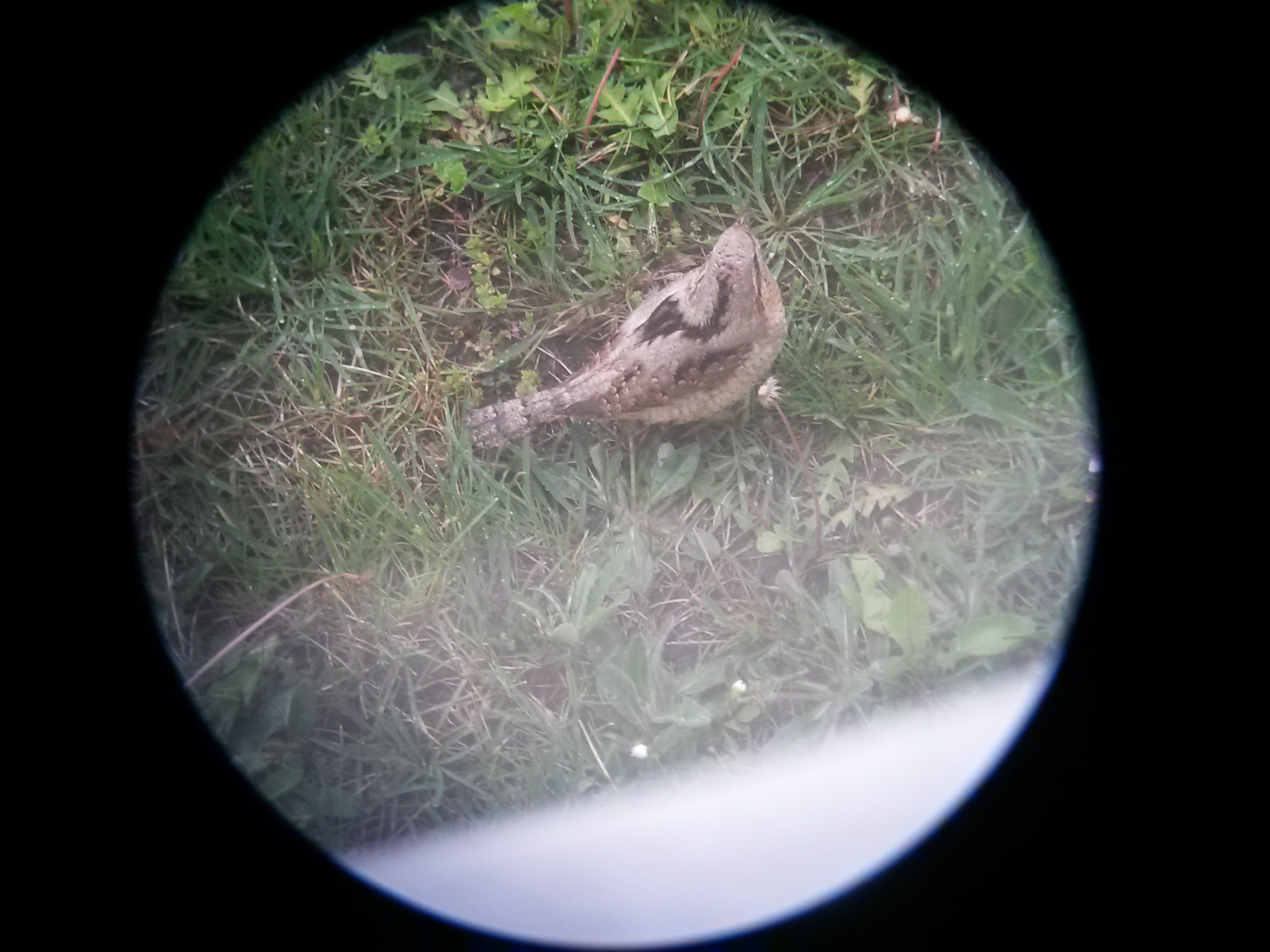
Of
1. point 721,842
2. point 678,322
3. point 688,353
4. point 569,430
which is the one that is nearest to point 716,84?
point 678,322

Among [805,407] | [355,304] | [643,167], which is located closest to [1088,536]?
[805,407]

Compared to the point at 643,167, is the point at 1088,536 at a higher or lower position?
lower

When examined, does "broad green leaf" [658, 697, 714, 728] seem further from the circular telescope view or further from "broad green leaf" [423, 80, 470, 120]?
"broad green leaf" [423, 80, 470, 120]

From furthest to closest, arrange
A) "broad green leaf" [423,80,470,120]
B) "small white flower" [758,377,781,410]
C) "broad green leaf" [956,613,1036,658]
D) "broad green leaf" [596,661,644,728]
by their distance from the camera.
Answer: "broad green leaf" [423,80,470,120]
"small white flower" [758,377,781,410]
"broad green leaf" [596,661,644,728]
"broad green leaf" [956,613,1036,658]

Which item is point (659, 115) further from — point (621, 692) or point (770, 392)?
point (621, 692)

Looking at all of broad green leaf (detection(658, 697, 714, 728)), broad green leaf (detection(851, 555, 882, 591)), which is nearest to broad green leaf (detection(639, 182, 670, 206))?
broad green leaf (detection(851, 555, 882, 591))

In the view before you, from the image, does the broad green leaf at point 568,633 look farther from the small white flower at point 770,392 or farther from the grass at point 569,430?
the small white flower at point 770,392

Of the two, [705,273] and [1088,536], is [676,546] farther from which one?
[1088,536]
